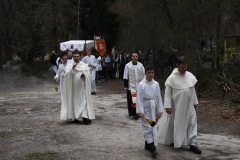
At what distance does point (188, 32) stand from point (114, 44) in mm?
17916

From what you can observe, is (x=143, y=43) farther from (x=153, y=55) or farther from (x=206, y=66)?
(x=206, y=66)

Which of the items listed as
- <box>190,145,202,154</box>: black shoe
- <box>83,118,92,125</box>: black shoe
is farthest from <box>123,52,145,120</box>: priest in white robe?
<box>190,145,202,154</box>: black shoe

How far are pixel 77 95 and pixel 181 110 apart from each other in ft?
13.7

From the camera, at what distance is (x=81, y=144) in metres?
9.27

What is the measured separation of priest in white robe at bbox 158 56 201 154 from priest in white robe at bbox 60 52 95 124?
3.43 metres

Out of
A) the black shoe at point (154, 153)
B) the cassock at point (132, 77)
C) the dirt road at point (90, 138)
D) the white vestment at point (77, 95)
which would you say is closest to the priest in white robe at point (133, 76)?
the cassock at point (132, 77)

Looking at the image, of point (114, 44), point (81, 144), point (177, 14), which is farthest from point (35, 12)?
point (81, 144)

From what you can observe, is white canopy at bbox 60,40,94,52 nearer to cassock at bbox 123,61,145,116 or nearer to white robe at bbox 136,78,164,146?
cassock at bbox 123,61,145,116

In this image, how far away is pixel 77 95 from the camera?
1224 centimetres

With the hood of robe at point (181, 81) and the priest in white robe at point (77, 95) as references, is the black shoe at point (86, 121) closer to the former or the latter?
the priest in white robe at point (77, 95)

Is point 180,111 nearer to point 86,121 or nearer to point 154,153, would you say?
point 154,153

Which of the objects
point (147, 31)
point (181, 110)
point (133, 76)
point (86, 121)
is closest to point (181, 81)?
point (181, 110)

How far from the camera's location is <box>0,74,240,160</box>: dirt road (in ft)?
27.6

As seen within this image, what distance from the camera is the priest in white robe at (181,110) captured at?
28.7 ft
